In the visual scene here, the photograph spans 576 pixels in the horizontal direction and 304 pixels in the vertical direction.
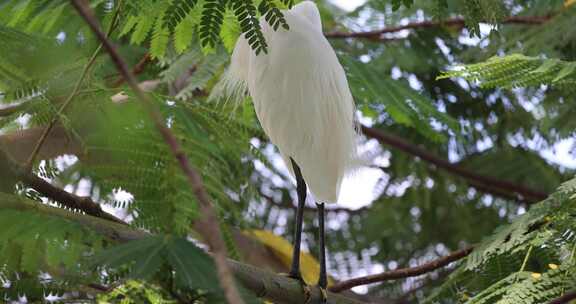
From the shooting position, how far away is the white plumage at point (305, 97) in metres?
2.79

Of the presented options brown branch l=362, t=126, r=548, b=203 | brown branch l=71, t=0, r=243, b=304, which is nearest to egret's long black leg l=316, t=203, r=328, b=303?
brown branch l=362, t=126, r=548, b=203

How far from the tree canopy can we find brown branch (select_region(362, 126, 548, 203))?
0.01 m

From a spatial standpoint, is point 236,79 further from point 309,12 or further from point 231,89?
point 309,12

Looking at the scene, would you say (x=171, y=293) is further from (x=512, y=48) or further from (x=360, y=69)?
(x=512, y=48)

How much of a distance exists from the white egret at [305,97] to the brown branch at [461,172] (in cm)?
152

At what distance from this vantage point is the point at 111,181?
223 centimetres

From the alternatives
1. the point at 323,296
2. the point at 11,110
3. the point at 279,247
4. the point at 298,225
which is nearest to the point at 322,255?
the point at 298,225

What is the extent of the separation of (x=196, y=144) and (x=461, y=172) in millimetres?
2349

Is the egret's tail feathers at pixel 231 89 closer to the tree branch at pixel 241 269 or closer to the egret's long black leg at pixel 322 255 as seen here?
the egret's long black leg at pixel 322 255

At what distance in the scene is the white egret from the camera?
2.79 metres

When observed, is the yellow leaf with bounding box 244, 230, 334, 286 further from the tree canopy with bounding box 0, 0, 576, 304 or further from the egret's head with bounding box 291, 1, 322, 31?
the egret's head with bounding box 291, 1, 322, 31

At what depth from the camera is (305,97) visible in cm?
285

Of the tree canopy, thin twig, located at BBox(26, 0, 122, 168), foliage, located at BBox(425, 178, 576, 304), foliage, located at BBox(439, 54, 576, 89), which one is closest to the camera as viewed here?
the tree canopy

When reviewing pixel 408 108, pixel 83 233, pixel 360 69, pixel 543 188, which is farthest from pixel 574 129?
pixel 83 233
